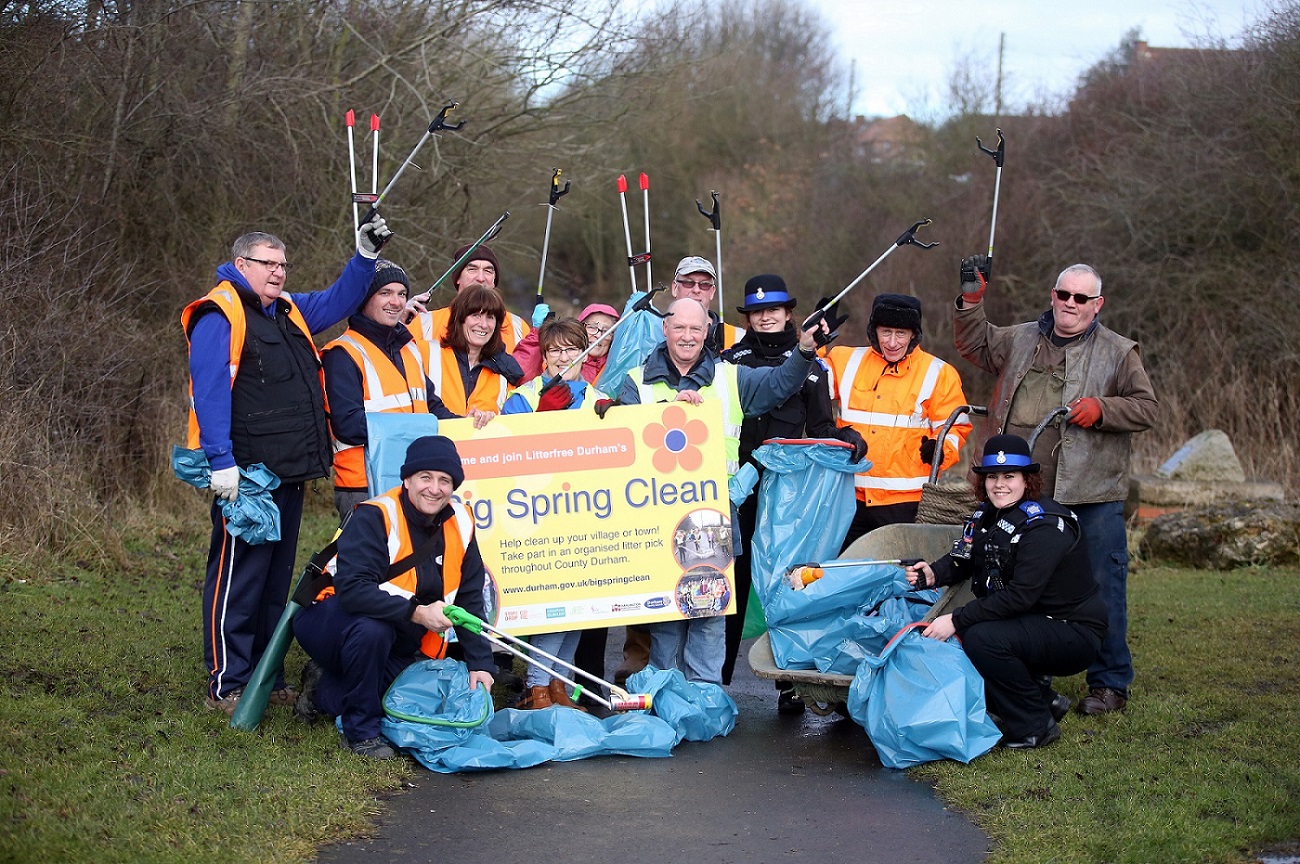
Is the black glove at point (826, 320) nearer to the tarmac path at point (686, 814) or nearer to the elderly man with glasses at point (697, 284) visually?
the elderly man with glasses at point (697, 284)

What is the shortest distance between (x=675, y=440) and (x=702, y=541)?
488mm

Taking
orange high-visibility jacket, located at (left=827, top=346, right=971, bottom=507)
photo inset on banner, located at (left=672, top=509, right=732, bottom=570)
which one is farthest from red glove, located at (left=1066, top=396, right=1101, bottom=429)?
photo inset on banner, located at (left=672, top=509, right=732, bottom=570)

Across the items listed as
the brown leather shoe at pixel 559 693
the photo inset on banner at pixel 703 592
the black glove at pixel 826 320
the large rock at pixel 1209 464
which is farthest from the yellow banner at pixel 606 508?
the large rock at pixel 1209 464

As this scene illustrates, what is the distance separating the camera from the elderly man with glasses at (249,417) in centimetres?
572

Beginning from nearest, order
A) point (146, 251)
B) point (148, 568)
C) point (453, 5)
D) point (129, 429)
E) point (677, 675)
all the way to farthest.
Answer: point (677, 675) < point (148, 568) < point (129, 429) < point (146, 251) < point (453, 5)

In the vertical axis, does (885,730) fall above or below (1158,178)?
below

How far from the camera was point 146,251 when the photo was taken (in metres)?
12.1

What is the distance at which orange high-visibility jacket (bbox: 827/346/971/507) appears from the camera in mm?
6672

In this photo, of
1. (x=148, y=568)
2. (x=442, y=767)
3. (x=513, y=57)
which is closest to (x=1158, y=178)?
(x=513, y=57)

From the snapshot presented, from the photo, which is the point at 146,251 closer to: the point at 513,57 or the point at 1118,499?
the point at 513,57

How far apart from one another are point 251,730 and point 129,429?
588 centimetres

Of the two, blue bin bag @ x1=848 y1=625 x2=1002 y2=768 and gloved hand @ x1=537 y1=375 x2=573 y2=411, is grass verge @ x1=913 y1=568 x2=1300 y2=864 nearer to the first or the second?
blue bin bag @ x1=848 y1=625 x2=1002 y2=768

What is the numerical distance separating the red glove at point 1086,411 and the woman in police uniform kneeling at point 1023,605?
0.49 meters

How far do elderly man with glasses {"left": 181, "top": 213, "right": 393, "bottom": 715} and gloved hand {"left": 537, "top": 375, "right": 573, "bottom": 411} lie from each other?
1079mm
